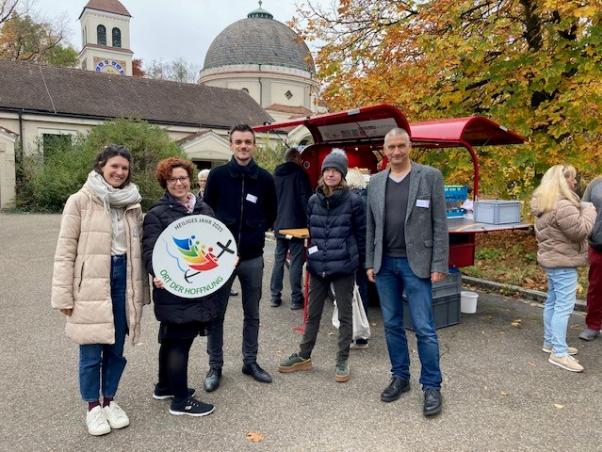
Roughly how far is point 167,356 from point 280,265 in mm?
3356

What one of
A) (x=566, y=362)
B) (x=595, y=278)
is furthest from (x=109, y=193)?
(x=595, y=278)

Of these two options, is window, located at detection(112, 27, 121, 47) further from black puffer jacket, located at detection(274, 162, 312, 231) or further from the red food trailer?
black puffer jacket, located at detection(274, 162, 312, 231)

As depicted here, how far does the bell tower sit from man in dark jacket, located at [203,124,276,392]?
48646 mm

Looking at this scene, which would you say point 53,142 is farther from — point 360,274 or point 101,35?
point 101,35

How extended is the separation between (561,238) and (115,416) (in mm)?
4061

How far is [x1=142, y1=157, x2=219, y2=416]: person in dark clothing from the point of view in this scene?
129 inches

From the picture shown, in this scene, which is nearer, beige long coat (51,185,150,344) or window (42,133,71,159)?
beige long coat (51,185,150,344)

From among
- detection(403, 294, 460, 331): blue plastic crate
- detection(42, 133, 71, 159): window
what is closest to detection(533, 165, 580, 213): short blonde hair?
detection(403, 294, 460, 331): blue plastic crate

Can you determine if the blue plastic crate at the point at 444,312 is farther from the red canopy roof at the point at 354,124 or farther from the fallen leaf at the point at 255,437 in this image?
the fallen leaf at the point at 255,437

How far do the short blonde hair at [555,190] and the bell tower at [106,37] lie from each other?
162 feet

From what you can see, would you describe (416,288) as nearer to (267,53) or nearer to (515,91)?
(515,91)

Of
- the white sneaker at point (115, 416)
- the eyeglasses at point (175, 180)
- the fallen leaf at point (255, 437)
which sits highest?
the eyeglasses at point (175, 180)

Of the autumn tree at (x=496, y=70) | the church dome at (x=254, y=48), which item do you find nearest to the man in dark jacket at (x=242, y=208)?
the autumn tree at (x=496, y=70)

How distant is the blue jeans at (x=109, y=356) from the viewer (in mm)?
3223
